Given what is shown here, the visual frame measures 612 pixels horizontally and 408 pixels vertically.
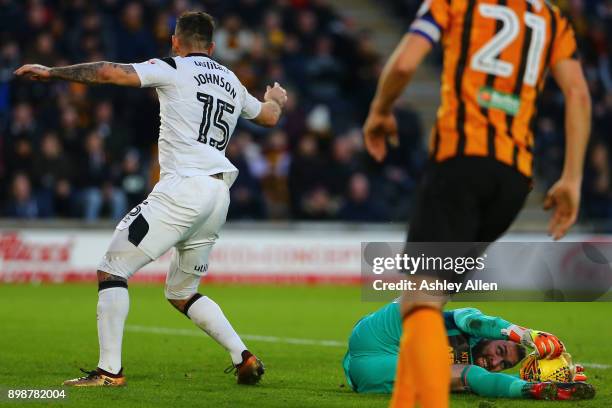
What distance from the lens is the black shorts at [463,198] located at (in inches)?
188

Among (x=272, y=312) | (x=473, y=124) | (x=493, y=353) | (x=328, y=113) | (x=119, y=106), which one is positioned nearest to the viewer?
(x=473, y=124)

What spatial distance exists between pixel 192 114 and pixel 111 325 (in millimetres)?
1438

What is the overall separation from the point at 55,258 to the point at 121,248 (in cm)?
1105

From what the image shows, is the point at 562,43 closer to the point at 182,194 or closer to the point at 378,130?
the point at 378,130

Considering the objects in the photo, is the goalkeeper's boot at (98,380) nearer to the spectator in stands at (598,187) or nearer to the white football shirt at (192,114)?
the white football shirt at (192,114)

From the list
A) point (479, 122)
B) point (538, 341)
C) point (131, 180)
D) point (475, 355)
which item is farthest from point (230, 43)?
point (479, 122)

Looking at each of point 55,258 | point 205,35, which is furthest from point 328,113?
point 205,35

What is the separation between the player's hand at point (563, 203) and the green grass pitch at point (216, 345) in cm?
200

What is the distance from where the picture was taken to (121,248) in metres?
7.21

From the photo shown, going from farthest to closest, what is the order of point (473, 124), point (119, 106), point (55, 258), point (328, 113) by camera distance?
point (328, 113) < point (119, 106) < point (55, 258) < point (473, 124)

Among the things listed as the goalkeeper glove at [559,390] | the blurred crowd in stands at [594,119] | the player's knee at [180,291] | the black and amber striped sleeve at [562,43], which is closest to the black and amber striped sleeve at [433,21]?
the black and amber striped sleeve at [562,43]

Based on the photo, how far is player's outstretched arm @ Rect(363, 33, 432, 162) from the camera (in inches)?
186

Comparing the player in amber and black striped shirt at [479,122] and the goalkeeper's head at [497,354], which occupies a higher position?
the player in amber and black striped shirt at [479,122]

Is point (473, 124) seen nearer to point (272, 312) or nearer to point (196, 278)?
point (196, 278)
